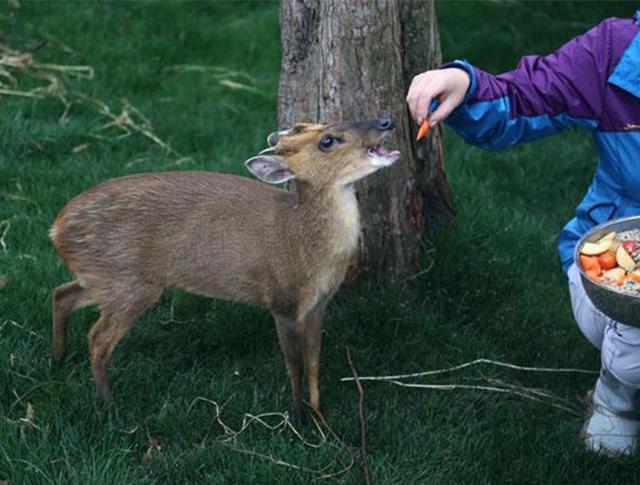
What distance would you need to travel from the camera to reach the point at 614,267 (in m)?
3.19

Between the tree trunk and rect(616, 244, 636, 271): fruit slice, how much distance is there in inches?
51.9

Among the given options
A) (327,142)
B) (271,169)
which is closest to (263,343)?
(271,169)

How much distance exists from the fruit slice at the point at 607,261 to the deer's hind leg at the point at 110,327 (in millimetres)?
1566

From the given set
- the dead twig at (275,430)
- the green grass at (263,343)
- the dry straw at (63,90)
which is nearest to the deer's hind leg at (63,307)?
the green grass at (263,343)

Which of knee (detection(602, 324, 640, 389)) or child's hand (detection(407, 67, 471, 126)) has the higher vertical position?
child's hand (detection(407, 67, 471, 126))

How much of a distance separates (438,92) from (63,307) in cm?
163

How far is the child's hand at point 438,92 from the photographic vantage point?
132 inches

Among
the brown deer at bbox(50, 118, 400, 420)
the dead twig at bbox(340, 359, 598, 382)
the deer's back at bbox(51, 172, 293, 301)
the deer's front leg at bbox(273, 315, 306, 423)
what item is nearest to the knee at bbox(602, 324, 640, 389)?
the dead twig at bbox(340, 359, 598, 382)

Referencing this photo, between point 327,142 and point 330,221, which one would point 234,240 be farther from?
point 327,142

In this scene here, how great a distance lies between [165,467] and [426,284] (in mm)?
1599

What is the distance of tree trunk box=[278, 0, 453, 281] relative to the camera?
4.12 metres

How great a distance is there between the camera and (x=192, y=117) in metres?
6.31

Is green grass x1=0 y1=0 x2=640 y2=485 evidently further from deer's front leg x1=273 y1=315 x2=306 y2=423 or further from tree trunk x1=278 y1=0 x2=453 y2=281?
tree trunk x1=278 y1=0 x2=453 y2=281

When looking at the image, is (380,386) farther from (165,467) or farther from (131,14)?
(131,14)
